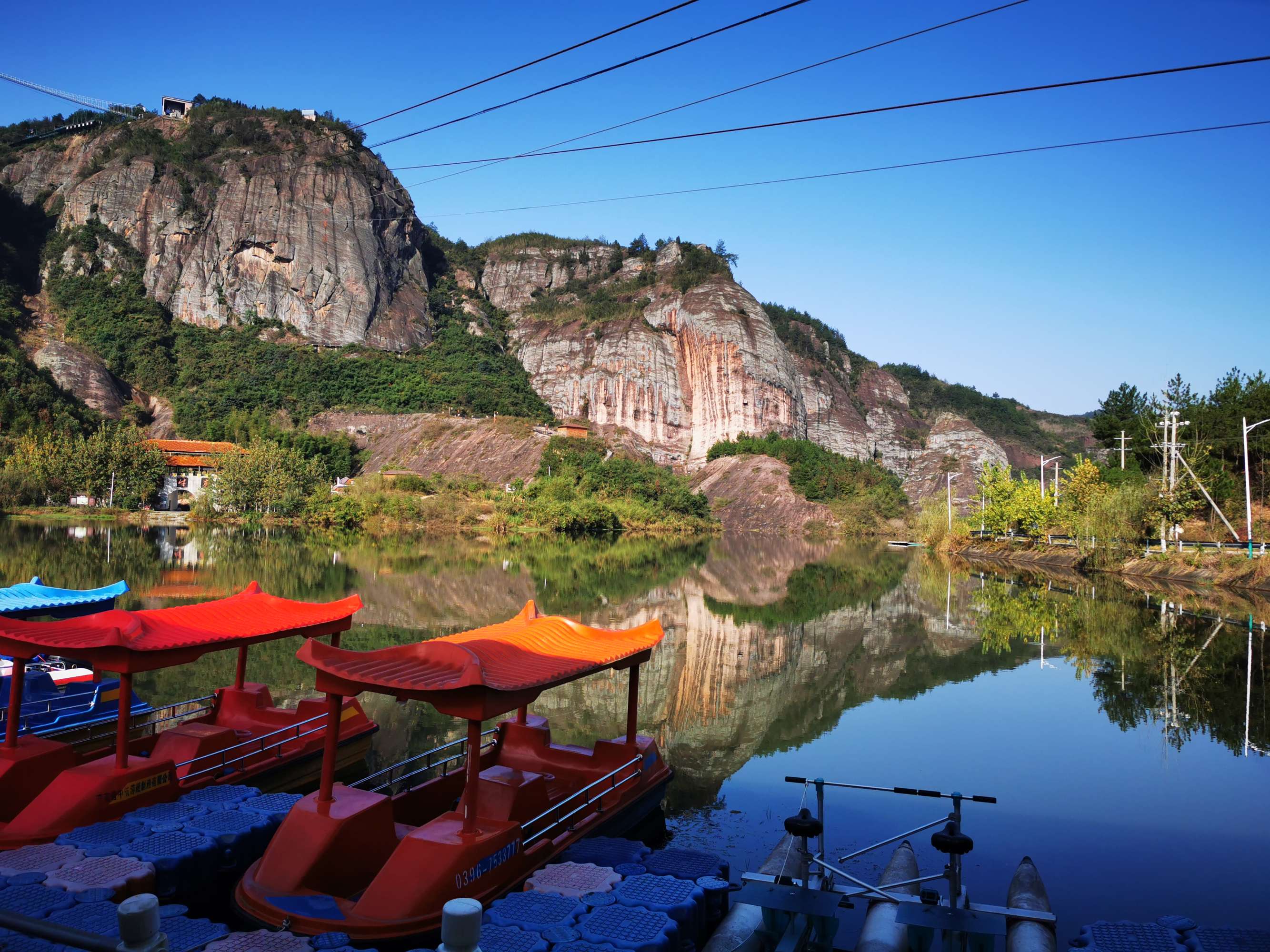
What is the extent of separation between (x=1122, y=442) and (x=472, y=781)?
5143 centimetres

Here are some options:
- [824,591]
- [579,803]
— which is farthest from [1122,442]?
[579,803]

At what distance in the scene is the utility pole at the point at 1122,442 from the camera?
2006 inches

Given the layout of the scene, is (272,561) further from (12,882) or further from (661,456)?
(661,456)

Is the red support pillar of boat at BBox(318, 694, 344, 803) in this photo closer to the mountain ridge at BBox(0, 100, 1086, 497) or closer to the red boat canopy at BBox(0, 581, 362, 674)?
the red boat canopy at BBox(0, 581, 362, 674)

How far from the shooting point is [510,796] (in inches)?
329

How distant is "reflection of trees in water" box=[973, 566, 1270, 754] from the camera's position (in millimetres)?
15406

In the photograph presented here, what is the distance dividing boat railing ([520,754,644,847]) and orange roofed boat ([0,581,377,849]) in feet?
5.96

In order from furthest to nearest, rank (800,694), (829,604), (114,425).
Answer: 1. (114,425)
2. (829,604)
3. (800,694)

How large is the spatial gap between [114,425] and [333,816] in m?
77.0

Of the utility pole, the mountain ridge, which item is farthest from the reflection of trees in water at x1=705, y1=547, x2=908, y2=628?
the mountain ridge

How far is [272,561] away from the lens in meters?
34.3

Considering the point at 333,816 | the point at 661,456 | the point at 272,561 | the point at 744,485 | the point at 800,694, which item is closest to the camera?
the point at 333,816

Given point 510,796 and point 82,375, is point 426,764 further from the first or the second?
point 82,375

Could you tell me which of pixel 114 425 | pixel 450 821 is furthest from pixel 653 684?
pixel 114 425
